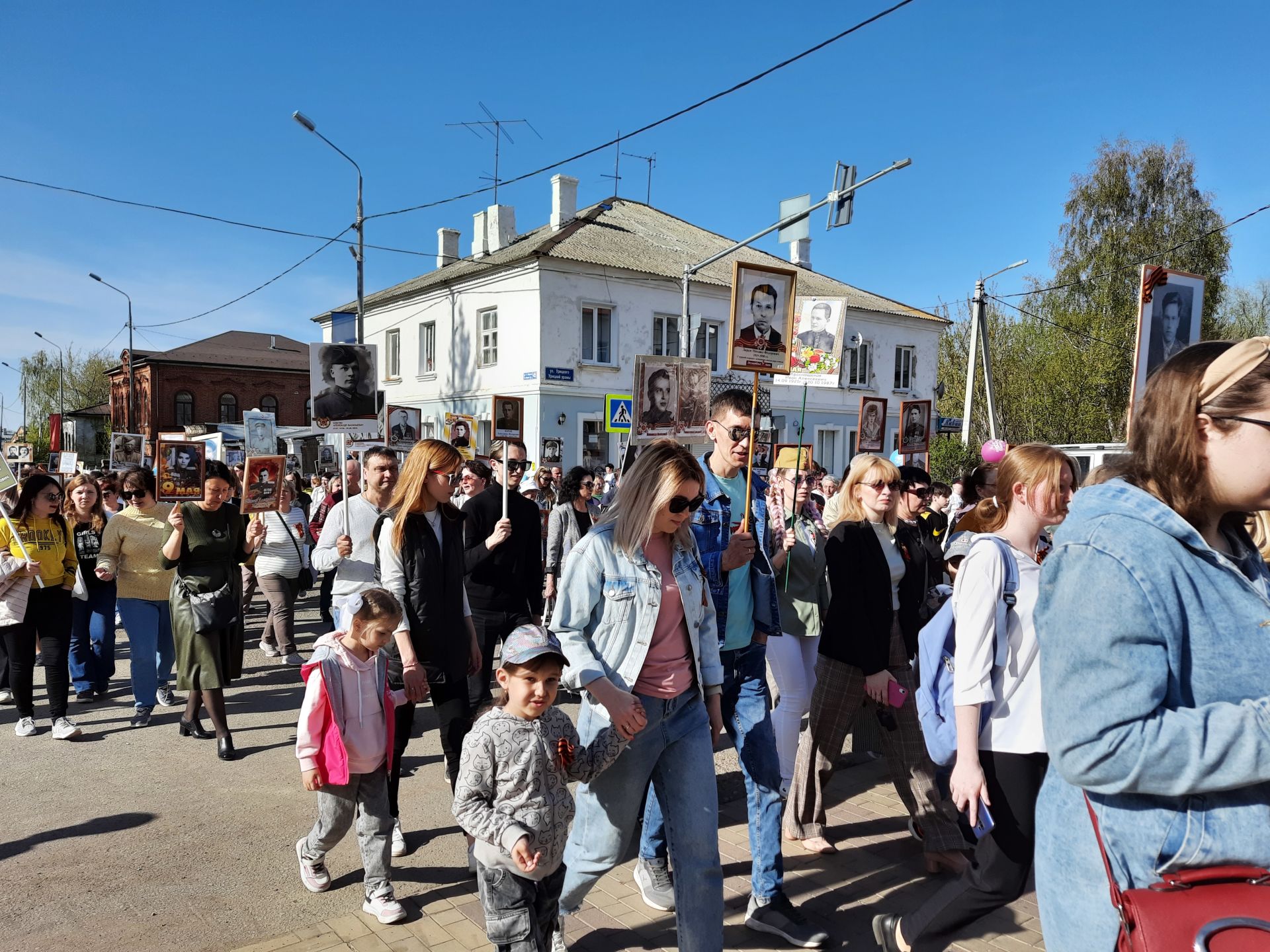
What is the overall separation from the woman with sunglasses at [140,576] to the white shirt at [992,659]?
6384 mm

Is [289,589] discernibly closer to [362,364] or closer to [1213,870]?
[362,364]

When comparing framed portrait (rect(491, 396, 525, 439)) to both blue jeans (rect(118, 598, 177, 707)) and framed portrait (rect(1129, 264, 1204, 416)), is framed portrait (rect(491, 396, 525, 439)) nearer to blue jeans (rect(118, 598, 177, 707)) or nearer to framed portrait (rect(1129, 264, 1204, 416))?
blue jeans (rect(118, 598, 177, 707))

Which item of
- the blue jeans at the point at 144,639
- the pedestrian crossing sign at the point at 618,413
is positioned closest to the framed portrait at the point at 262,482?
the blue jeans at the point at 144,639

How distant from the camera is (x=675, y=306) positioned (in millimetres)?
29203

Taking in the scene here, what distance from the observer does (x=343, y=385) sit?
366 inches

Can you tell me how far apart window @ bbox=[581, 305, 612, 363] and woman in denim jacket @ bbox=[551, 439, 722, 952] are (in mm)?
24478

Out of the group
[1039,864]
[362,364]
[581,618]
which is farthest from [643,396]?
[1039,864]

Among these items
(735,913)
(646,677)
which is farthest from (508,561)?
(646,677)

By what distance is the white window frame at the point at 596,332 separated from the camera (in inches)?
1081

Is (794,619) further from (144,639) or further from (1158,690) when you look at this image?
(144,639)

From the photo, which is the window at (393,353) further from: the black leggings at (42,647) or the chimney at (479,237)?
the black leggings at (42,647)

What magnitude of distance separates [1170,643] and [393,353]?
33898mm

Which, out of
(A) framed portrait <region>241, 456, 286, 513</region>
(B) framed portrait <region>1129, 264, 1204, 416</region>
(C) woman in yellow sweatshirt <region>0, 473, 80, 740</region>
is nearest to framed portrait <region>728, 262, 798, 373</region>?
(B) framed portrait <region>1129, 264, 1204, 416</region>

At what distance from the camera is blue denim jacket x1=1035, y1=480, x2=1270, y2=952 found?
1459 mm
